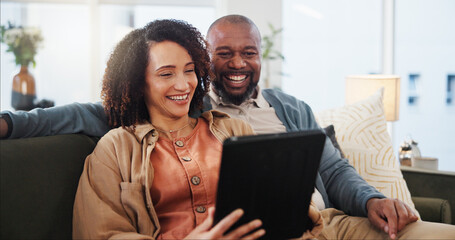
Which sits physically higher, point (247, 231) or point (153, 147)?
point (153, 147)

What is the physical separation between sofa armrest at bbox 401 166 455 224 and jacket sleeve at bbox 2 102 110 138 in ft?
5.19

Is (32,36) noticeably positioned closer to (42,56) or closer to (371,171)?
(42,56)

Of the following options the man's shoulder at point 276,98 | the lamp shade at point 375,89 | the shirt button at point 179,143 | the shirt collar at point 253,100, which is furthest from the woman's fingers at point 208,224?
the lamp shade at point 375,89

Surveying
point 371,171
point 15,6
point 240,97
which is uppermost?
point 15,6

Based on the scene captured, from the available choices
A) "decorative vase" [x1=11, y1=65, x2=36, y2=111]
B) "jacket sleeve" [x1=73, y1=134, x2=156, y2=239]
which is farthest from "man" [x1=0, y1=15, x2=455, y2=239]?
"decorative vase" [x1=11, y1=65, x2=36, y2=111]

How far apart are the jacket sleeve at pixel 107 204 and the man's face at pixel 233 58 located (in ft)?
2.38

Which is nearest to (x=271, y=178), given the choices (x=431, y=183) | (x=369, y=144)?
(x=369, y=144)

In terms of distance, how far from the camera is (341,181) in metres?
1.86

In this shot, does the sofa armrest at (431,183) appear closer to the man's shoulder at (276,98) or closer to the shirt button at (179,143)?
the man's shoulder at (276,98)

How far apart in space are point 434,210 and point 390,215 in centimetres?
70

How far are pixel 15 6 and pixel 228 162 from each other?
4318 millimetres

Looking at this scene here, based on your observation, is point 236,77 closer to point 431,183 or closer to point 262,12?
point 431,183

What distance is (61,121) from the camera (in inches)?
61.0

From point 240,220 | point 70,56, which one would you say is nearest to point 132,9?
point 70,56
